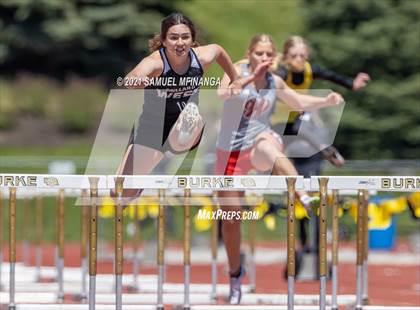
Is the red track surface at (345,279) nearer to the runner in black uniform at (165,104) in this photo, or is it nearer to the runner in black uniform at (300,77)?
the runner in black uniform at (300,77)

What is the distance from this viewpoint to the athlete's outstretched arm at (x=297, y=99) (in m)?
10.9

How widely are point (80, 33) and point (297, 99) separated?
24495 millimetres

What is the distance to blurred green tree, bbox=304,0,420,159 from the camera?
29219mm

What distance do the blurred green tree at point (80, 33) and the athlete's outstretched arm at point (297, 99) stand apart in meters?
23.2

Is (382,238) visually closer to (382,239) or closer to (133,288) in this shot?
(382,239)

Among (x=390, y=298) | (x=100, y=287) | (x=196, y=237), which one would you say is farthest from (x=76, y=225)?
(x=390, y=298)

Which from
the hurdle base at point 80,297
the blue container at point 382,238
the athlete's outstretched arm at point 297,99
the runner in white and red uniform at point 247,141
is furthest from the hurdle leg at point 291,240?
the blue container at point 382,238

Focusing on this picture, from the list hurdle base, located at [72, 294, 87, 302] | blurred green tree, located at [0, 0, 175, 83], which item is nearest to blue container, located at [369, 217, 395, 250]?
hurdle base, located at [72, 294, 87, 302]

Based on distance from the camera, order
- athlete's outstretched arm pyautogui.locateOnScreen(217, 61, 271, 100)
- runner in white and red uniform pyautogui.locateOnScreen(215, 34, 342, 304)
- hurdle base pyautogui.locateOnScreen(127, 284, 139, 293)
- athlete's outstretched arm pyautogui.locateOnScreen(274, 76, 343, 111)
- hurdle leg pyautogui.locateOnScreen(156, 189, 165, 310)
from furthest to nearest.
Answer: hurdle base pyautogui.locateOnScreen(127, 284, 139, 293)
athlete's outstretched arm pyautogui.locateOnScreen(274, 76, 343, 111)
runner in white and red uniform pyautogui.locateOnScreen(215, 34, 342, 304)
athlete's outstretched arm pyautogui.locateOnScreen(217, 61, 271, 100)
hurdle leg pyautogui.locateOnScreen(156, 189, 165, 310)

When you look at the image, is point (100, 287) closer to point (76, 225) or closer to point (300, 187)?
point (300, 187)

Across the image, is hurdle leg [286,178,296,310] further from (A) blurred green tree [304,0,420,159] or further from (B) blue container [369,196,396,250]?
(A) blurred green tree [304,0,420,159]

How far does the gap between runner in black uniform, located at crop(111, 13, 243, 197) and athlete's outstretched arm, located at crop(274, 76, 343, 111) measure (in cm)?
118

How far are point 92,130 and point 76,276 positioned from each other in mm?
19801

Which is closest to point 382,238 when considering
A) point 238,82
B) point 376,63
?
point 238,82
